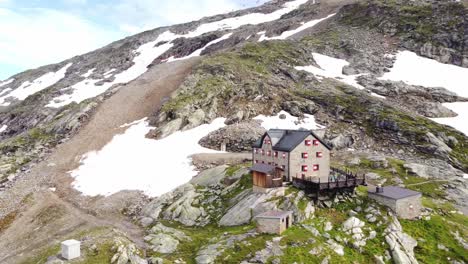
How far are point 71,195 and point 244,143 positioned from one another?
99.2 ft

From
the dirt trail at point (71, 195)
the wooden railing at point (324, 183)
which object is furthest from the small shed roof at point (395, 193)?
the dirt trail at point (71, 195)

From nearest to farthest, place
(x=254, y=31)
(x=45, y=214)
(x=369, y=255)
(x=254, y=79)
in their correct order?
(x=369, y=255) < (x=45, y=214) < (x=254, y=79) < (x=254, y=31)

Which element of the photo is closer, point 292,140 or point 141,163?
point 292,140

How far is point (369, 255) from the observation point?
3441 cm

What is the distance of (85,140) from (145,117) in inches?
539

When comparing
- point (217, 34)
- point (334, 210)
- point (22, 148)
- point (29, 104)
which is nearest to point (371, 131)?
point (334, 210)

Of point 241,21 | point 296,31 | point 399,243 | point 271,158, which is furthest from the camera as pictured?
point 241,21

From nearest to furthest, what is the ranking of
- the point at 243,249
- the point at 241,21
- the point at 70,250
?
1. the point at 243,249
2. the point at 70,250
3. the point at 241,21

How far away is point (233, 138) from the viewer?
68.2 meters

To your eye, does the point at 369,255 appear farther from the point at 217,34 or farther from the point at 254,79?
the point at 217,34

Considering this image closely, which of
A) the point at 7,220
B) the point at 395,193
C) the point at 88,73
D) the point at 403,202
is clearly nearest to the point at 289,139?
the point at 395,193

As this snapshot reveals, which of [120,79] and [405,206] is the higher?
[120,79]

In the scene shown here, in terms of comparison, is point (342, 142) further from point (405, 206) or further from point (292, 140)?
point (405, 206)

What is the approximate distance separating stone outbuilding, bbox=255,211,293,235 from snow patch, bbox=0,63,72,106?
150 metres
